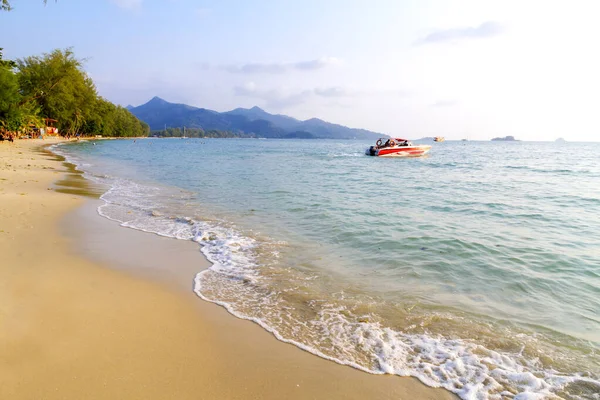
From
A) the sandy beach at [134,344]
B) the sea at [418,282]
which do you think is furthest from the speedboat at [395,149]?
the sandy beach at [134,344]

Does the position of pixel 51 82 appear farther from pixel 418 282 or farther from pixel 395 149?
pixel 418 282

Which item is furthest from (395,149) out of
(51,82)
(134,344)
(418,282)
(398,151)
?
(51,82)

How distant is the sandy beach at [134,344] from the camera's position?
3.26 m

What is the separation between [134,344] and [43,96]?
254 ft

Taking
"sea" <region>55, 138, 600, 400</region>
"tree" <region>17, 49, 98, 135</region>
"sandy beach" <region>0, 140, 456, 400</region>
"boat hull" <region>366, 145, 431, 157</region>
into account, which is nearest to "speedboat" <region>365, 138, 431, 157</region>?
"boat hull" <region>366, 145, 431, 157</region>

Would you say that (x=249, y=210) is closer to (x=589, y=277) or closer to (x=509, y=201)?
(x=589, y=277)

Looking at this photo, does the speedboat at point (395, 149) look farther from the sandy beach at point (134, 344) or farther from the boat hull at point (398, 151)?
the sandy beach at point (134, 344)

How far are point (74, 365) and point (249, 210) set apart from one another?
9287 mm

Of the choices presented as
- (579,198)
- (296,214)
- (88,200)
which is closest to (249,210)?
(296,214)

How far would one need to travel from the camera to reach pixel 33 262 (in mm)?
6180

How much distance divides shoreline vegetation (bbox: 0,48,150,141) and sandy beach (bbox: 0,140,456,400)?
43285 millimetres

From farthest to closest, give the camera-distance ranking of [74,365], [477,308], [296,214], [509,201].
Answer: [509,201] → [296,214] → [477,308] → [74,365]

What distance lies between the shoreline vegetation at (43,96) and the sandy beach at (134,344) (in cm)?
4328

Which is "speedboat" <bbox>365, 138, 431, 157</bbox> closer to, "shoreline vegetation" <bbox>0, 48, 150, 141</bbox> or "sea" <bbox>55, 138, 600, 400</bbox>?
"sea" <bbox>55, 138, 600, 400</bbox>
